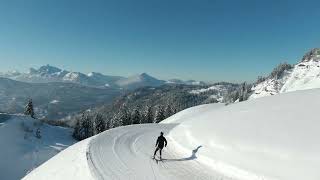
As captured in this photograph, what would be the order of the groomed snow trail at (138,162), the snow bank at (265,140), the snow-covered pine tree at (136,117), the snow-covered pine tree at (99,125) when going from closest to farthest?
the snow bank at (265,140) < the groomed snow trail at (138,162) < the snow-covered pine tree at (136,117) < the snow-covered pine tree at (99,125)

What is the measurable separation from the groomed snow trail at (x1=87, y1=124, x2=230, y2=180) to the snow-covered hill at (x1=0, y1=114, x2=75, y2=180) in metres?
40.6

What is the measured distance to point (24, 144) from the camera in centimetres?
8019

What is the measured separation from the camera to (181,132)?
31.4 meters

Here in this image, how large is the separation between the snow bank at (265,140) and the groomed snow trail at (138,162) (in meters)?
1.09

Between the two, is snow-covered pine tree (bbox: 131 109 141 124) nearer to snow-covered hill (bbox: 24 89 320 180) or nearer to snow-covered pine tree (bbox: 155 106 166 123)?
snow-covered pine tree (bbox: 155 106 166 123)

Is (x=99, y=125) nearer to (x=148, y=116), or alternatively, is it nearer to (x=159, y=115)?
(x=148, y=116)

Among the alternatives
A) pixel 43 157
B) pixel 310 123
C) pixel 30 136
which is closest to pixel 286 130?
pixel 310 123

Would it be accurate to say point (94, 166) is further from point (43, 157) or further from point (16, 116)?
point (16, 116)

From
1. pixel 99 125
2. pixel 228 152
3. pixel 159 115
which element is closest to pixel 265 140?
pixel 228 152

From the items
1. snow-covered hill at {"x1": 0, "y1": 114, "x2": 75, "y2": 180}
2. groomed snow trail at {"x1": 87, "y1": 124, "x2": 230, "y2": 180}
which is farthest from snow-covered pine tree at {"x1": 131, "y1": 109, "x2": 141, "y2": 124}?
groomed snow trail at {"x1": 87, "y1": 124, "x2": 230, "y2": 180}

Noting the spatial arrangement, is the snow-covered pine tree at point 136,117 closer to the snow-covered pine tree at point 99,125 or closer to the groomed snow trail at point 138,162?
the snow-covered pine tree at point 99,125

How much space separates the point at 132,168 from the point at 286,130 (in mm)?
10403

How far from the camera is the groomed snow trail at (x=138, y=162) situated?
19750 mm

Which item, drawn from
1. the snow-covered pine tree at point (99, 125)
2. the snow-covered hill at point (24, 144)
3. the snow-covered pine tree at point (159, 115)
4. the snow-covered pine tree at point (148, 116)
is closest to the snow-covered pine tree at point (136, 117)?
the snow-covered pine tree at point (148, 116)
